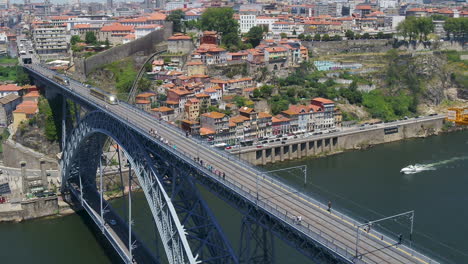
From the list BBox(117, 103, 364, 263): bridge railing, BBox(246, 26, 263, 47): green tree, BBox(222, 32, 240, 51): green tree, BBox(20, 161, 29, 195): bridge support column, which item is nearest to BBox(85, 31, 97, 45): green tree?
BBox(222, 32, 240, 51): green tree

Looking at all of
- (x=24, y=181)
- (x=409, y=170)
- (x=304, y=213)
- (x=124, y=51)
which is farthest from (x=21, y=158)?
(x=409, y=170)

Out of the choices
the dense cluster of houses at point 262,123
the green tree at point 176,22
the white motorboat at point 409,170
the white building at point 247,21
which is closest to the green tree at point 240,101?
the dense cluster of houses at point 262,123

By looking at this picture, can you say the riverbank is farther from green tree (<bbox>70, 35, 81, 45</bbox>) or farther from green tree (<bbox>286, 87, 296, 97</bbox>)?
green tree (<bbox>70, 35, 81, 45</bbox>)

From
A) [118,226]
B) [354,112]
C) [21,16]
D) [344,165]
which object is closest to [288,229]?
[118,226]

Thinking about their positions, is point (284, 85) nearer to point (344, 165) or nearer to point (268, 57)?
point (268, 57)

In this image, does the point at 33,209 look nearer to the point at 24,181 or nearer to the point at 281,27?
the point at 24,181

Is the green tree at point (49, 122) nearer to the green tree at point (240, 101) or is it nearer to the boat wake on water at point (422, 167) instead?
the green tree at point (240, 101)
